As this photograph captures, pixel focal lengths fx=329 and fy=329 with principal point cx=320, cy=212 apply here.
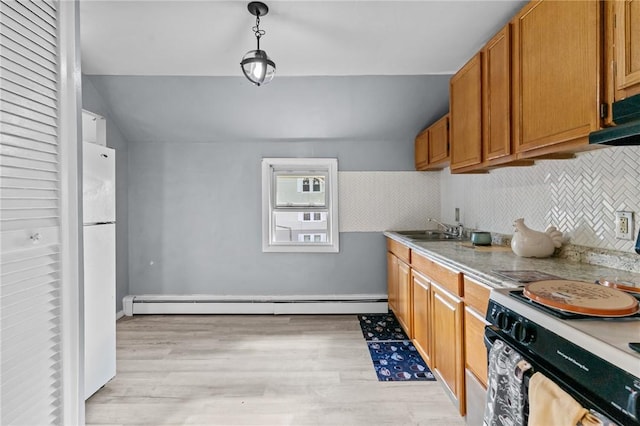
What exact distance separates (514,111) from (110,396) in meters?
3.11

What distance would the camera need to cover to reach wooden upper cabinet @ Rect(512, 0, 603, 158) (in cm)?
129

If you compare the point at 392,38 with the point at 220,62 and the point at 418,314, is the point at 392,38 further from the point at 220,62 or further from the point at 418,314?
the point at 418,314

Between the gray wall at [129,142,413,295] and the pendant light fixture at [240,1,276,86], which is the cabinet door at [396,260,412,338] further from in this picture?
the pendant light fixture at [240,1,276,86]

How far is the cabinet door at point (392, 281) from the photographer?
3.47m

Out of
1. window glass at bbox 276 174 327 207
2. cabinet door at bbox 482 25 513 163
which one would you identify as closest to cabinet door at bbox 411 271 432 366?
cabinet door at bbox 482 25 513 163

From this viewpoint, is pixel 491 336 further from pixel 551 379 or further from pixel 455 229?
pixel 455 229

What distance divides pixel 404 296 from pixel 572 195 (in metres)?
1.63

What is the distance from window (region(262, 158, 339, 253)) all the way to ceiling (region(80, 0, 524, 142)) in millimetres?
368

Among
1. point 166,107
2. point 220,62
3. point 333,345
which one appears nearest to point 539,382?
point 333,345

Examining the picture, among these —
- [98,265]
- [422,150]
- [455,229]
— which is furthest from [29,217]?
[422,150]

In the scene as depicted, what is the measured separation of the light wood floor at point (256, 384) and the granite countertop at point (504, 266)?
0.96 m

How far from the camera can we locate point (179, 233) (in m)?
4.07

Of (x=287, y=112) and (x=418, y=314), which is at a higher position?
(x=287, y=112)

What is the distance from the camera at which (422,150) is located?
3691 millimetres
